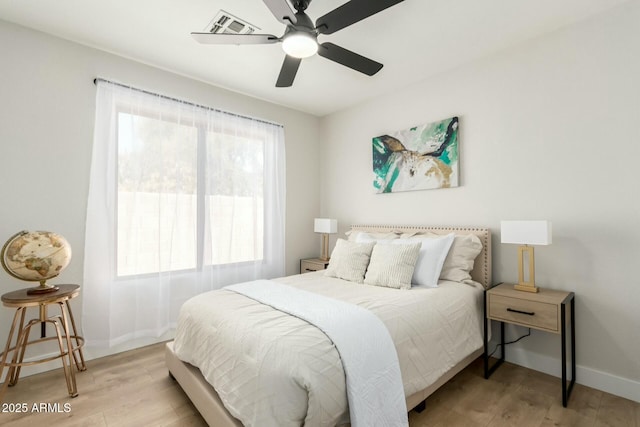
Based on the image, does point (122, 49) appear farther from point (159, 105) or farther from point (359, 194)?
point (359, 194)

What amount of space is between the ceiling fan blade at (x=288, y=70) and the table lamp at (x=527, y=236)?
6.26 ft

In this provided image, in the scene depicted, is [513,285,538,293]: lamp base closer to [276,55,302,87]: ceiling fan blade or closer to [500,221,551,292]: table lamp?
[500,221,551,292]: table lamp

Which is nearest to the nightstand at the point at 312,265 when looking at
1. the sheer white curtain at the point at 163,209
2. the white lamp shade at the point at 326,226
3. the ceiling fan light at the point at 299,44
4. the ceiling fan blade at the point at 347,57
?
the white lamp shade at the point at 326,226

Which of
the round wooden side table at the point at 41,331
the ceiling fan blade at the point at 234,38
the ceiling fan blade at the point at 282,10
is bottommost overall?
the round wooden side table at the point at 41,331

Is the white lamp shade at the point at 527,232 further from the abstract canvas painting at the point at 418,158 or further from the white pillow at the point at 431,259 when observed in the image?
the abstract canvas painting at the point at 418,158

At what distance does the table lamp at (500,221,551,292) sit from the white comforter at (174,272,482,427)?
349 mm

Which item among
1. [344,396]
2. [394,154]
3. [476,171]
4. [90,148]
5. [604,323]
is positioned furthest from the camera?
[394,154]

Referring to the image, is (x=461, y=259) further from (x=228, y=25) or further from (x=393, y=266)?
(x=228, y=25)

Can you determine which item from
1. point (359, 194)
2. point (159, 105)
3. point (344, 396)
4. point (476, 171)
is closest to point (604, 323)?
point (476, 171)

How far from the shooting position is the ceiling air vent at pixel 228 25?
85.5 inches

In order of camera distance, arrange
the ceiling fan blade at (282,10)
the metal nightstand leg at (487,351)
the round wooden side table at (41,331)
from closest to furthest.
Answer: the ceiling fan blade at (282,10), the round wooden side table at (41,331), the metal nightstand leg at (487,351)

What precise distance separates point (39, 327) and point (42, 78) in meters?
1.96

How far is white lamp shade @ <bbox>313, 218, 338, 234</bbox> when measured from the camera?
377 cm

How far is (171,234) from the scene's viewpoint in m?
2.91
